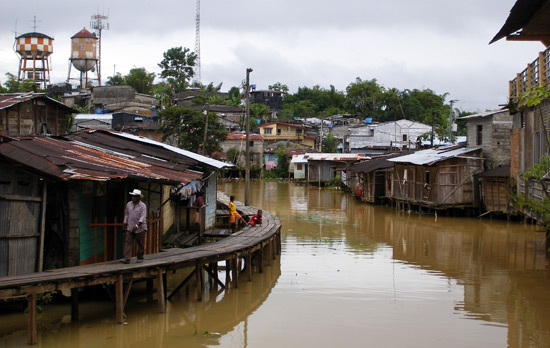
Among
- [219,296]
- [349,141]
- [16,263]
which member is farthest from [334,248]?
[349,141]

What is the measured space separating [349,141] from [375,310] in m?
49.0

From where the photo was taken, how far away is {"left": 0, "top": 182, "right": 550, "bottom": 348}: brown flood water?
10055mm

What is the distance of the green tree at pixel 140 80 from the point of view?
7425cm

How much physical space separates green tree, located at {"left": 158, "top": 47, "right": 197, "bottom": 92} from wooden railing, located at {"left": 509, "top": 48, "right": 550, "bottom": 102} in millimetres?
62152

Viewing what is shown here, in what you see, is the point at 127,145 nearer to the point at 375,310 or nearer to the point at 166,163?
the point at 166,163

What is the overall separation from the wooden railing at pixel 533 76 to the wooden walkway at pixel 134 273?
785cm

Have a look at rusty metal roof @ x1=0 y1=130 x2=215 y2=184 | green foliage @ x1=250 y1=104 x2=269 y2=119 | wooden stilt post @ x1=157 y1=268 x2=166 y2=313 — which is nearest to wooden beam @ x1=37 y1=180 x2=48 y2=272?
rusty metal roof @ x1=0 y1=130 x2=215 y2=184

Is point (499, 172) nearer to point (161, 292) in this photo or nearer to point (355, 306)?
point (355, 306)

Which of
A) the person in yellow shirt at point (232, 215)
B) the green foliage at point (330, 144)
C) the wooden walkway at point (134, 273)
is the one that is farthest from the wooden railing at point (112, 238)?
the green foliage at point (330, 144)

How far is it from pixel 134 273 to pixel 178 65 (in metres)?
70.7

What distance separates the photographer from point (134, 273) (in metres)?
10.4

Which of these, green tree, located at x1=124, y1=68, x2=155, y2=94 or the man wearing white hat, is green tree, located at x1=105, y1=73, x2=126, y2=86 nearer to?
green tree, located at x1=124, y1=68, x2=155, y2=94

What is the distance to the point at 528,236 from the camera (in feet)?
72.0

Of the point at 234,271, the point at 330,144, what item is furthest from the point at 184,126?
the point at 234,271
